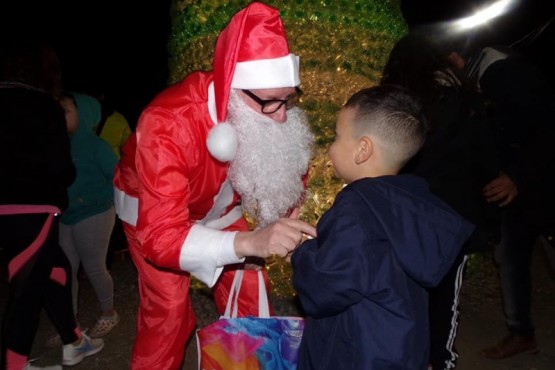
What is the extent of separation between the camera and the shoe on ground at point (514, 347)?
127 inches

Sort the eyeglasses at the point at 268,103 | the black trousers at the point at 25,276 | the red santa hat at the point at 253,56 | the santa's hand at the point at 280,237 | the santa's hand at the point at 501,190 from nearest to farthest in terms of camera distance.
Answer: the santa's hand at the point at 280,237
the red santa hat at the point at 253,56
the eyeglasses at the point at 268,103
the santa's hand at the point at 501,190
the black trousers at the point at 25,276

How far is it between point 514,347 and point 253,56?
2.49 m

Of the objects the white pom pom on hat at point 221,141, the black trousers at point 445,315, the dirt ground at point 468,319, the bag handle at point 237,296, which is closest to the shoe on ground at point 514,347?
the dirt ground at point 468,319

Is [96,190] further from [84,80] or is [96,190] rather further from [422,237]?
[422,237]

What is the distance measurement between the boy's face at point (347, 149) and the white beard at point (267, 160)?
43cm

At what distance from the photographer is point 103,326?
3736 mm

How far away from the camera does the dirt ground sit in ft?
10.9

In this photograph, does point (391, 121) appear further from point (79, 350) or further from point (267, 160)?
point (79, 350)

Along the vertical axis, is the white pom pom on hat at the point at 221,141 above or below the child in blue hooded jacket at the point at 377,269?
above

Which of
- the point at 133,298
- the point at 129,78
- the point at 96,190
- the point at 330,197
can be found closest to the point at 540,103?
the point at 330,197

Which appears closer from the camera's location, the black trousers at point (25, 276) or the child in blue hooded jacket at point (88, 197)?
the black trousers at point (25, 276)

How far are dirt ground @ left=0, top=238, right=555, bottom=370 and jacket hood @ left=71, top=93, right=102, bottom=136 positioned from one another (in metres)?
1.47

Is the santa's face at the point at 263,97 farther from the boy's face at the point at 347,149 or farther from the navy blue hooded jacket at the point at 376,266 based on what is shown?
the navy blue hooded jacket at the point at 376,266

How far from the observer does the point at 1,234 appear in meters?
2.67
